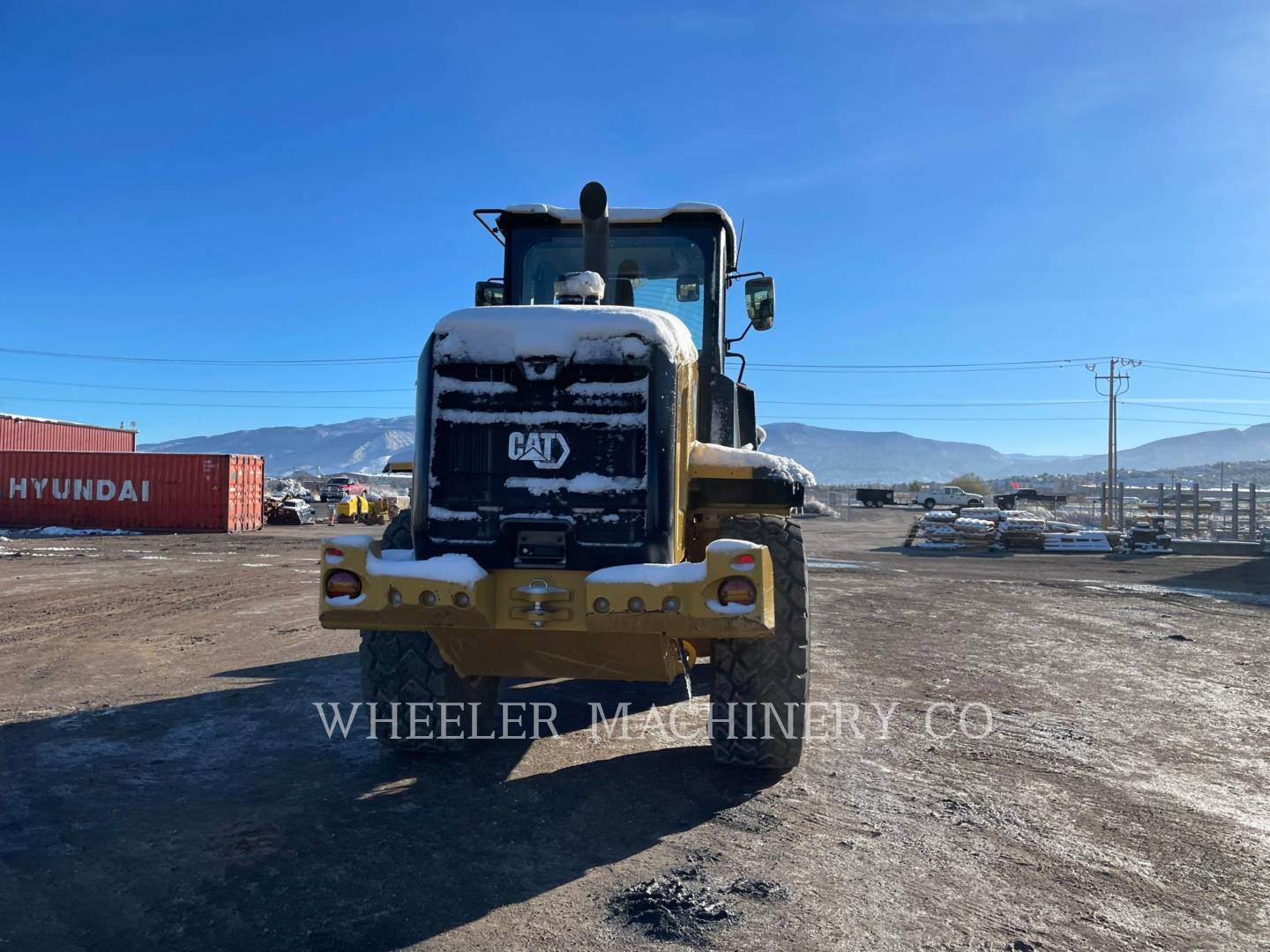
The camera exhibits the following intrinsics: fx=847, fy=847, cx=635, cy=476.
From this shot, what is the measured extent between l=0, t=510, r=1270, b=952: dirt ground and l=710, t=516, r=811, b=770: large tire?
204 millimetres

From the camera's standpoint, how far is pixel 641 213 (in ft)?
17.7

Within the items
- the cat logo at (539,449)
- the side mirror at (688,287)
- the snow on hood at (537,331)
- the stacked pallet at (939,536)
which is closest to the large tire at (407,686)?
the cat logo at (539,449)

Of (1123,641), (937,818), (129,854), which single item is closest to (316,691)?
(129,854)

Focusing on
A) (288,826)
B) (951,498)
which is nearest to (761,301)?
(288,826)

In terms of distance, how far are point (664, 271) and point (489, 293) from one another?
1.25 meters

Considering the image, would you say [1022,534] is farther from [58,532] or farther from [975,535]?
[58,532]

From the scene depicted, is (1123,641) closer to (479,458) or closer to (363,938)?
(479,458)

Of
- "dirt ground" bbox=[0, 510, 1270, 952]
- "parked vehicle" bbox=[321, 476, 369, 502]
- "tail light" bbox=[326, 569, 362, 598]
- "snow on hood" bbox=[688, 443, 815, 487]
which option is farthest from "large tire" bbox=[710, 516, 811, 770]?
"parked vehicle" bbox=[321, 476, 369, 502]

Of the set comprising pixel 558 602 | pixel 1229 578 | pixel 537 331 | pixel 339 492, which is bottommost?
pixel 1229 578

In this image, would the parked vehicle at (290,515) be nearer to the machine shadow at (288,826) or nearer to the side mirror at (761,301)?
the machine shadow at (288,826)

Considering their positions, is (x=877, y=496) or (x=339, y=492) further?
(x=877, y=496)

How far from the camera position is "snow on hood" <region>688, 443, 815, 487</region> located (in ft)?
13.6

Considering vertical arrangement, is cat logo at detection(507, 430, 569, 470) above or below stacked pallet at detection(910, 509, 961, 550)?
above

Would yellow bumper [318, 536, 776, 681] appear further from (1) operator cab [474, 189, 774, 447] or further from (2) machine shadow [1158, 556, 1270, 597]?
(2) machine shadow [1158, 556, 1270, 597]
